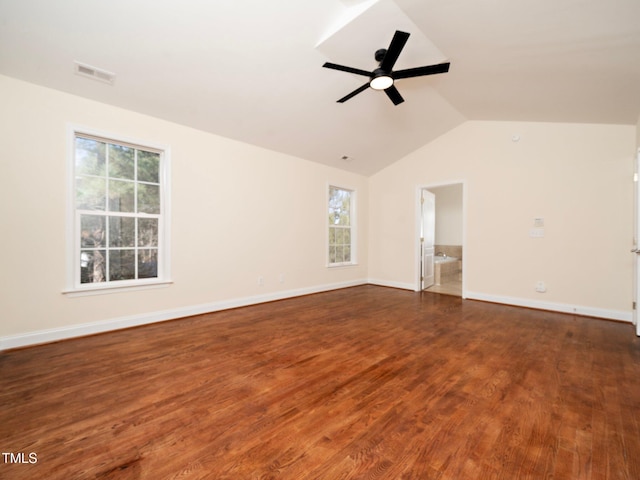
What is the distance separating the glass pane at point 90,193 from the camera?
10.2ft

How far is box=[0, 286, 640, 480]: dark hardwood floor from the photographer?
1.36 metres

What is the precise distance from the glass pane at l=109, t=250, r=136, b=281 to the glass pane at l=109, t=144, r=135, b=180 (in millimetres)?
931

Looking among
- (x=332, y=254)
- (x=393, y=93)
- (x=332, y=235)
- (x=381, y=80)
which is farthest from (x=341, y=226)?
(x=381, y=80)

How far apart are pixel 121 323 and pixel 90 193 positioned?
5.09 ft

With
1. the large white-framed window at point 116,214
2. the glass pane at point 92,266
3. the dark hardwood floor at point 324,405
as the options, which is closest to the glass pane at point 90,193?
the large white-framed window at point 116,214

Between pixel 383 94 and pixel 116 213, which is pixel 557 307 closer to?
pixel 383 94

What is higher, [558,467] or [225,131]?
[225,131]

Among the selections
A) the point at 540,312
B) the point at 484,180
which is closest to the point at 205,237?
the point at 484,180

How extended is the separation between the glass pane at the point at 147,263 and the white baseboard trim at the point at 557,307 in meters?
5.09

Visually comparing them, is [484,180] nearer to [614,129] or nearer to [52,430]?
[614,129]

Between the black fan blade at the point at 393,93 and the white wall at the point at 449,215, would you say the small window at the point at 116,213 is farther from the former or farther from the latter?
the white wall at the point at 449,215

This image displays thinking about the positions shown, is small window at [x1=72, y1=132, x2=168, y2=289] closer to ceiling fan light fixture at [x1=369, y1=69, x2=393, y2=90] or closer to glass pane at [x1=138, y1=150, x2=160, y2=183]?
glass pane at [x1=138, y1=150, x2=160, y2=183]

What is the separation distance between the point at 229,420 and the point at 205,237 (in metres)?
2.79

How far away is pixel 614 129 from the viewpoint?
3865 millimetres
